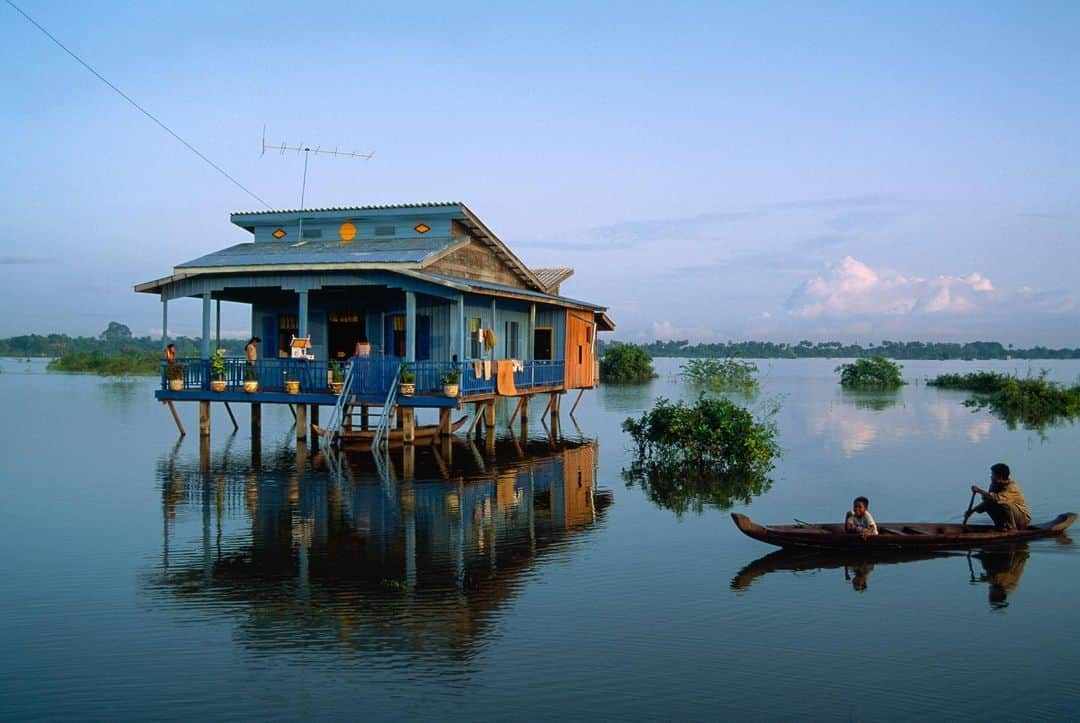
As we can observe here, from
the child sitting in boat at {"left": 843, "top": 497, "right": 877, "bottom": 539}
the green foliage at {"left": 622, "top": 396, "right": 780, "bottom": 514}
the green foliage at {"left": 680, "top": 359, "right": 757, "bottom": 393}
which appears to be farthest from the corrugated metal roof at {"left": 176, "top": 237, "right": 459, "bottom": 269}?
the green foliage at {"left": 680, "top": 359, "right": 757, "bottom": 393}

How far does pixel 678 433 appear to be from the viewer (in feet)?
77.9

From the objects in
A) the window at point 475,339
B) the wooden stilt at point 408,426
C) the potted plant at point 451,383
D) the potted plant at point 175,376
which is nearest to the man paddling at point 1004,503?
the potted plant at point 451,383

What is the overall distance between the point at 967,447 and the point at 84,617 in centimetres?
2743

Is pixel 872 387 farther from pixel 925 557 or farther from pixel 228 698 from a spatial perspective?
pixel 228 698

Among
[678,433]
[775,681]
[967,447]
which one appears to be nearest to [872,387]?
[967,447]

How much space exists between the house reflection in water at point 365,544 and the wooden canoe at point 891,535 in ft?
10.3

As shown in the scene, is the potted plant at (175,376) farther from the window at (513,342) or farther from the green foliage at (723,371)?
the green foliage at (723,371)

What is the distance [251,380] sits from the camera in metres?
23.3

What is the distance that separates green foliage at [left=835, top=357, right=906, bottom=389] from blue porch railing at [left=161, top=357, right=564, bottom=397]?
52.8 metres

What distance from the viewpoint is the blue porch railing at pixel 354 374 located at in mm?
22391

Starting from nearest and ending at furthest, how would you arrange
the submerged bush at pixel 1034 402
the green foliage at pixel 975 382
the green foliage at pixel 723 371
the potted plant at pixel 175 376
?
1. the potted plant at pixel 175 376
2. the submerged bush at pixel 1034 402
3. the green foliage at pixel 723 371
4. the green foliage at pixel 975 382

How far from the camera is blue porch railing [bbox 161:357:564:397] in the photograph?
22391 millimetres

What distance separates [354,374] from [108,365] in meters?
66.3

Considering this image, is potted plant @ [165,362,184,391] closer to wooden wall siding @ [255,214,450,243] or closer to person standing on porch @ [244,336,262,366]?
person standing on porch @ [244,336,262,366]
